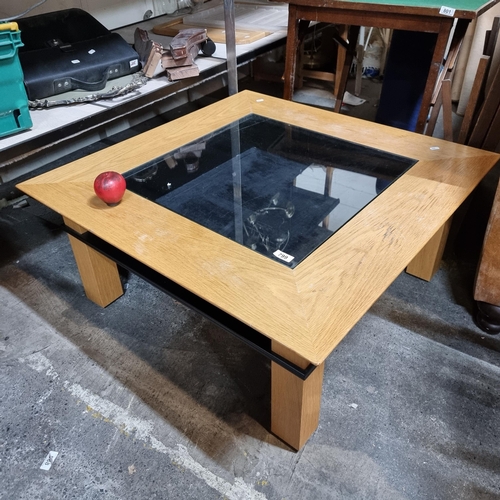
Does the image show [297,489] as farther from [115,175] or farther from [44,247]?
[44,247]

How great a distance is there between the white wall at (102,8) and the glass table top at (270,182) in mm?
1227

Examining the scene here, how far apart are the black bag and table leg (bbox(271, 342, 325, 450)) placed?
4.57 feet

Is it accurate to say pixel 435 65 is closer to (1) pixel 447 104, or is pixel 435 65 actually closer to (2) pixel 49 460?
(1) pixel 447 104

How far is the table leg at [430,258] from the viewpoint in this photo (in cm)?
155

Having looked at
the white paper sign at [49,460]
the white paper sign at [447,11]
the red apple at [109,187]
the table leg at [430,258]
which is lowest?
the white paper sign at [49,460]

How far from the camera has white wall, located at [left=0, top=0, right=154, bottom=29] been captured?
2111 mm

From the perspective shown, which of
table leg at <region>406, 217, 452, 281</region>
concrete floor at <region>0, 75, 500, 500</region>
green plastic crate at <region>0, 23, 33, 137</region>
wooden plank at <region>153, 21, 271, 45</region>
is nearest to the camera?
concrete floor at <region>0, 75, 500, 500</region>

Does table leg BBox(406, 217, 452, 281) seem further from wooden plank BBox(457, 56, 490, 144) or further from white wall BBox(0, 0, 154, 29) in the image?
white wall BBox(0, 0, 154, 29)

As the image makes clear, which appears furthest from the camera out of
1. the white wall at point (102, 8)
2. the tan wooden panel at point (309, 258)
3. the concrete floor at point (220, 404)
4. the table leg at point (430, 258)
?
the white wall at point (102, 8)

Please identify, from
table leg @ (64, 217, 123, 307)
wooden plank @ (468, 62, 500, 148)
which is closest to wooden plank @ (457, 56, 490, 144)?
wooden plank @ (468, 62, 500, 148)

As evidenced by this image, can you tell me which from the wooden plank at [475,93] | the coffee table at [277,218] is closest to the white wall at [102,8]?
the coffee table at [277,218]

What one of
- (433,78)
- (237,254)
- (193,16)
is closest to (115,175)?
(237,254)

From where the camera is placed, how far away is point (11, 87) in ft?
4.82

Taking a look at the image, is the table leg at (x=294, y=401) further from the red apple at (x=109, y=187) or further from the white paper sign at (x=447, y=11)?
the white paper sign at (x=447, y=11)
